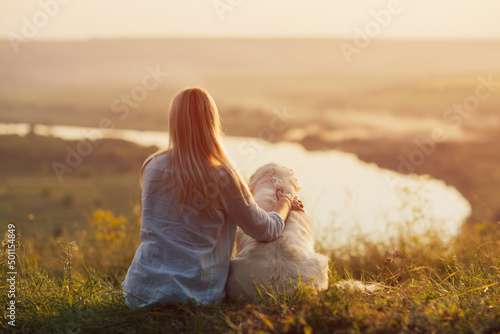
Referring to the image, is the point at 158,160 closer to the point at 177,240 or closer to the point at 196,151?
the point at 196,151

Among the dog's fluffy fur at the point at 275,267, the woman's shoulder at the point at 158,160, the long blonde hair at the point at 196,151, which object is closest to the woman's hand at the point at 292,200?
the dog's fluffy fur at the point at 275,267

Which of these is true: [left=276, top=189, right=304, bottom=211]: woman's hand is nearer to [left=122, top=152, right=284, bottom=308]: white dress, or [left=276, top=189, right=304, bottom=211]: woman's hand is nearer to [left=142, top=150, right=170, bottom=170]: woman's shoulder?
[left=122, top=152, right=284, bottom=308]: white dress

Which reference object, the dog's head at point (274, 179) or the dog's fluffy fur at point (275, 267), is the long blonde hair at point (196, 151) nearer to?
the dog's fluffy fur at point (275, 267)

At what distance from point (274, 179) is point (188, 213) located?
0.99m

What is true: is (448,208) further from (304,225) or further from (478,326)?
(478,326)

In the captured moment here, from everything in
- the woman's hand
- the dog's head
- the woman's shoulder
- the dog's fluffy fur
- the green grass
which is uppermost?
the woman's shoulder

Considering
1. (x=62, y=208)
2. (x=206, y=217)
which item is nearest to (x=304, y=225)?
(x=206, y=217)

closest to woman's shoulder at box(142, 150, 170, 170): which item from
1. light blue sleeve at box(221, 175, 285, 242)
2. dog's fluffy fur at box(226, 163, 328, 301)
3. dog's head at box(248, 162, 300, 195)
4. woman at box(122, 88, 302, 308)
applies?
woman at box(122, 88, 302, 308)

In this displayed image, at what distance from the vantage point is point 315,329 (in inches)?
105

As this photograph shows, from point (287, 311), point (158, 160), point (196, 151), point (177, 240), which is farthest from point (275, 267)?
point (158, 160)

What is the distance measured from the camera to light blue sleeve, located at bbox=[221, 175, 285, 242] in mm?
3029

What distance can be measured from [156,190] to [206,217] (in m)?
0.37

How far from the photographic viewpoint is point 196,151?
306cm

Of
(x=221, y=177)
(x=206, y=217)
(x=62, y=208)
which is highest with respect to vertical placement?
(x=221, y=177)
